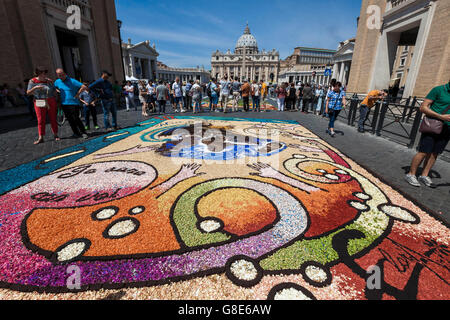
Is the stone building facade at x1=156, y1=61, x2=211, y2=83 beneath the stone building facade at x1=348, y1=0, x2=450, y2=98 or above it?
above

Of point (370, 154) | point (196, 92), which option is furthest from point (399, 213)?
point (196, 92)

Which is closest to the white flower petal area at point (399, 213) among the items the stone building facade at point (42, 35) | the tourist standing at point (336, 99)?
the tourist standing at point (336, 99)

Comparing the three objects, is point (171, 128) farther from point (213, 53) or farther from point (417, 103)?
point (213, 53)

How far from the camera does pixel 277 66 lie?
347 ft

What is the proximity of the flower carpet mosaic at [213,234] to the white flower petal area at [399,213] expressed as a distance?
2cm


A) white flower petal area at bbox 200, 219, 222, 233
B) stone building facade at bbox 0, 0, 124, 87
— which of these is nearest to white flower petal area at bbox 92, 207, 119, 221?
white flower petal area at bbox 200, 219, 222, 233

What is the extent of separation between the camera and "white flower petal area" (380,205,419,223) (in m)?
2.51

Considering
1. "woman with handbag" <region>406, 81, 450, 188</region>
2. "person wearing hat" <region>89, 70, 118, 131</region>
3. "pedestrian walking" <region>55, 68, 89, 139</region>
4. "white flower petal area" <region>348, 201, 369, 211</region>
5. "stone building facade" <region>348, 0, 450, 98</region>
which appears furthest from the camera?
"stone building facade" <region>348, 0, 450, 98</region>

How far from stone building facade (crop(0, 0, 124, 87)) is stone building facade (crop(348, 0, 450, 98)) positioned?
19138 millimetres

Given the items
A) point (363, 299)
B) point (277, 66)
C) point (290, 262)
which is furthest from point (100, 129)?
point (277, 66)

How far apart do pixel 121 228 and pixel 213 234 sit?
1.02 m

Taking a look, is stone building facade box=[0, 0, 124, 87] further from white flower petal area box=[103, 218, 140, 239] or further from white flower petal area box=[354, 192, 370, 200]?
white flower petal area box=[354, 192, 370, 200]

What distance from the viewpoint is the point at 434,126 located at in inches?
125

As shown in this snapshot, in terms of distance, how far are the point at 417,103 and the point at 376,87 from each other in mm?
4690
